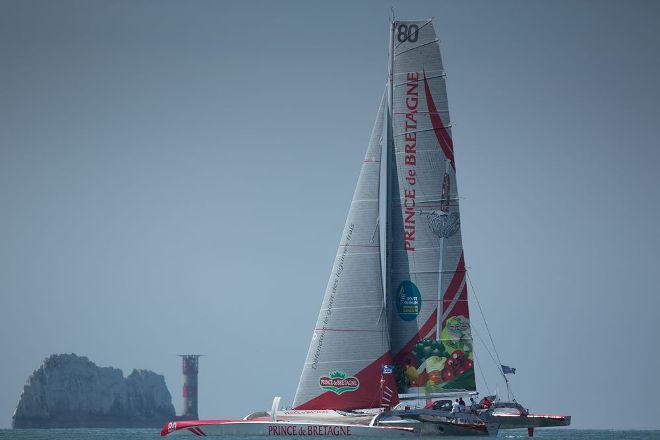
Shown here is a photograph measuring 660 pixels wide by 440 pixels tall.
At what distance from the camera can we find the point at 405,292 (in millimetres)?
67438

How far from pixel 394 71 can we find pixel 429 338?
1400cm

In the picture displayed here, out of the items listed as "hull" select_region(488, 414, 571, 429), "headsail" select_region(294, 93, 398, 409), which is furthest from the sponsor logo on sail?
"hull" select_region(488, 414, 571, 429)

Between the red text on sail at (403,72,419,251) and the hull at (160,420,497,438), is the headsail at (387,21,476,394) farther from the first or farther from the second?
the hull at (160,420,497,438)

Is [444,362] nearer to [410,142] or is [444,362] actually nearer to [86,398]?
[410,142]

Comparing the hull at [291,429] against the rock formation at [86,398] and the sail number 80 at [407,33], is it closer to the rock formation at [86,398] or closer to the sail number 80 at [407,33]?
the sail number 80 at [407,33]

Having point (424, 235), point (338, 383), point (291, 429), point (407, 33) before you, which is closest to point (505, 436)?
point (424, 235)

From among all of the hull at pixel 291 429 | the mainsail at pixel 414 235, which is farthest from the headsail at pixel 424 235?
the hull at pixel 291 429

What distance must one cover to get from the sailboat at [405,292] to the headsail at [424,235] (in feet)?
0.17

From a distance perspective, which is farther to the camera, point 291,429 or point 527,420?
point 527,420

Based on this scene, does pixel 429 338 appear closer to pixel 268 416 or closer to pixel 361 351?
pixel 361 351

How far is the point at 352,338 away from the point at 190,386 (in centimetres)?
10851

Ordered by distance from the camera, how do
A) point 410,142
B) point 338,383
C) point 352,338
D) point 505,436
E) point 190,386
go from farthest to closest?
point 190,386, point 505,436, point 410,142, point 352,338, point 338,383

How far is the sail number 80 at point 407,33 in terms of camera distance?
2699 inches

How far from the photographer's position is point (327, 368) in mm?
64562
